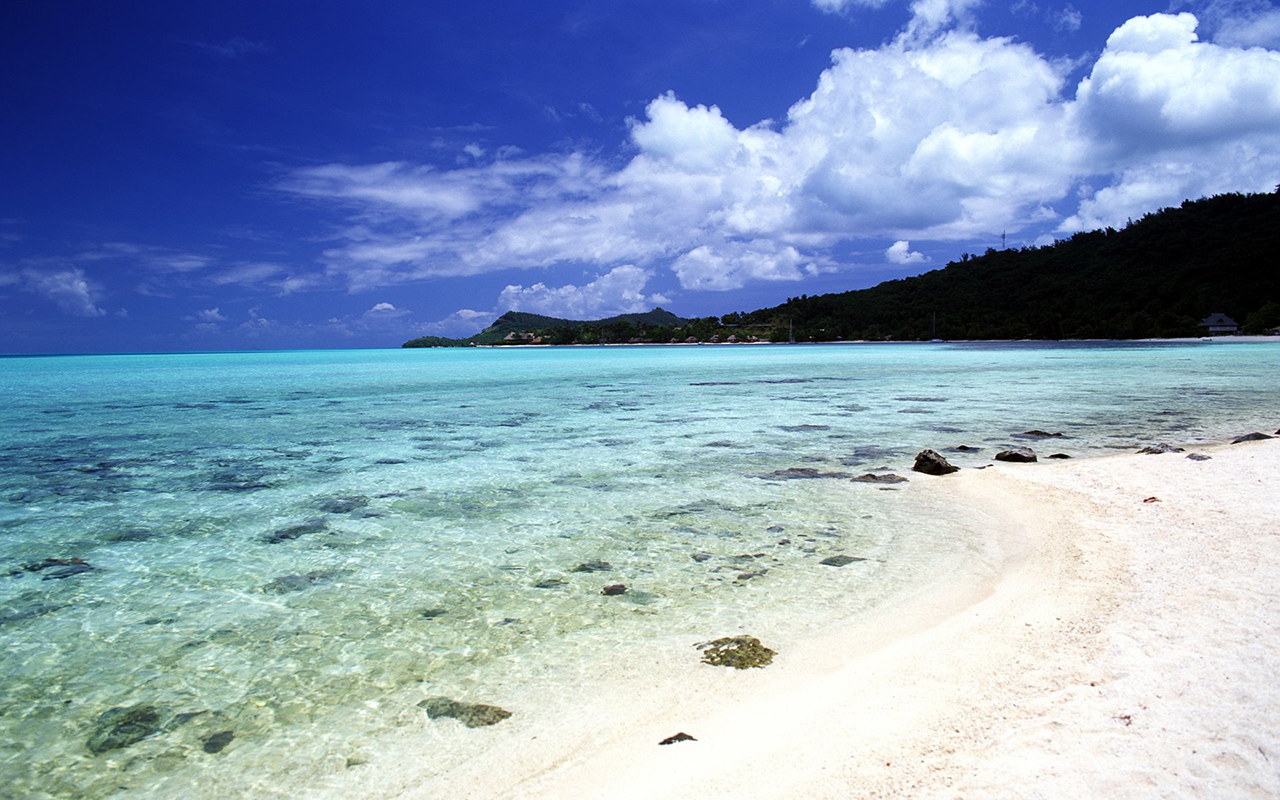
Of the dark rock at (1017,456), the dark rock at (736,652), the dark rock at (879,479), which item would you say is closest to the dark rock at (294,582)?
the dark rock at (736,652)

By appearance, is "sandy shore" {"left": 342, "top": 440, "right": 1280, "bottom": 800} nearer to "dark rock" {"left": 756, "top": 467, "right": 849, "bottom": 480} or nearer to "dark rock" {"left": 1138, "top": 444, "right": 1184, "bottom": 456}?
"dark rock" {"left": 756, "top": 467, "right": 849, "bottom": 480}

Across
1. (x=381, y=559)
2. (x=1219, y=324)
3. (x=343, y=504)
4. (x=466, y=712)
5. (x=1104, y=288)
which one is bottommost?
(x=466, y=712)

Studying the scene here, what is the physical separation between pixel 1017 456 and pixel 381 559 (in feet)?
34.8

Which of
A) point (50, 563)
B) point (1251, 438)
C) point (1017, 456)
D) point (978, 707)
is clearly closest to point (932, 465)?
point (1017, 456)

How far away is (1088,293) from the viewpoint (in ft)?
361

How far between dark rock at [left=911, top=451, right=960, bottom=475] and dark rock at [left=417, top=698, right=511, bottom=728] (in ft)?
28.9

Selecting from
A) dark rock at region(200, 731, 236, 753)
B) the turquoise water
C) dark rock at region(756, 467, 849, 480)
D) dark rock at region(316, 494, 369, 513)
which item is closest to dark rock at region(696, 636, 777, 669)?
the turquoise water

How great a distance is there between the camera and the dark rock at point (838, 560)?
6.67 metres

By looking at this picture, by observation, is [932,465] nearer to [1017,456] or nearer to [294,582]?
[1017,456]

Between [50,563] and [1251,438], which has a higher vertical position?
[50,563]

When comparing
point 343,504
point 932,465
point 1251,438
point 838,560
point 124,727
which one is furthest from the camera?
point 1251,438

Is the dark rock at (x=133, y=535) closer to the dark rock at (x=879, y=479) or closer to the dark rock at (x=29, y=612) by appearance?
the dark rock at (x=29, y=612)

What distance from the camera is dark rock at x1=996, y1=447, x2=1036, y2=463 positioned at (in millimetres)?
11383

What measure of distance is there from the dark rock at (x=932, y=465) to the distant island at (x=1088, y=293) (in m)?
103
